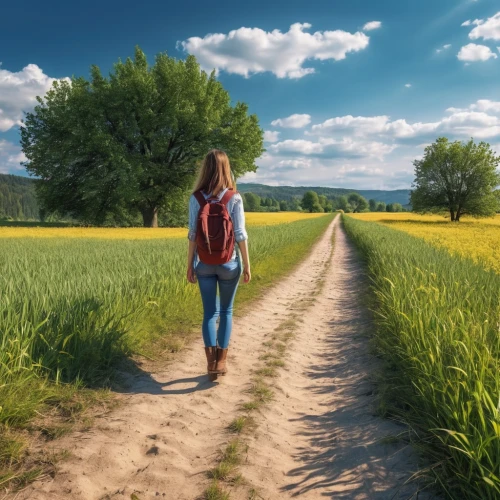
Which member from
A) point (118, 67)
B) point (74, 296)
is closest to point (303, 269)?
point (74, 296)

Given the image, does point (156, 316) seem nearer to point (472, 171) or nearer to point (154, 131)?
point (154, 131)

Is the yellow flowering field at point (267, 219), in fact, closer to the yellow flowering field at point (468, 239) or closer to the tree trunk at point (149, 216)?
the tree trunk at point (149, 216)

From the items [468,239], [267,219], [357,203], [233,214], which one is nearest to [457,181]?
[267,219]

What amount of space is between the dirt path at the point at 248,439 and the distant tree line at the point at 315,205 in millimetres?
109867

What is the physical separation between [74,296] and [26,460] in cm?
206

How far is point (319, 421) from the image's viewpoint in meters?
3.12

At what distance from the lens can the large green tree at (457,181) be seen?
42.3 metres

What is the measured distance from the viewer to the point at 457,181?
44000mm

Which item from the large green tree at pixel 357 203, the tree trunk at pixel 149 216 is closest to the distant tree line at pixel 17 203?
the tree trunk at pixel 149 216

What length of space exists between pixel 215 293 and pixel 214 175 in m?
1.20

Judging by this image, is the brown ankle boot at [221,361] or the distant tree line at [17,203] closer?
the brown ankle boot at [221,361]

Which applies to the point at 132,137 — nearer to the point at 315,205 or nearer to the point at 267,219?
the point at 267,219

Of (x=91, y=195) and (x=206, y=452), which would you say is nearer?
(x=206, y=452)

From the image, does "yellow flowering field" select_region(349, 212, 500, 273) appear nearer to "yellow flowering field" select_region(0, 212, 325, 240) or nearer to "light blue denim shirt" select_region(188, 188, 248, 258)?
"light blue denim shirt" select_region(188, 188, 248, 258)
